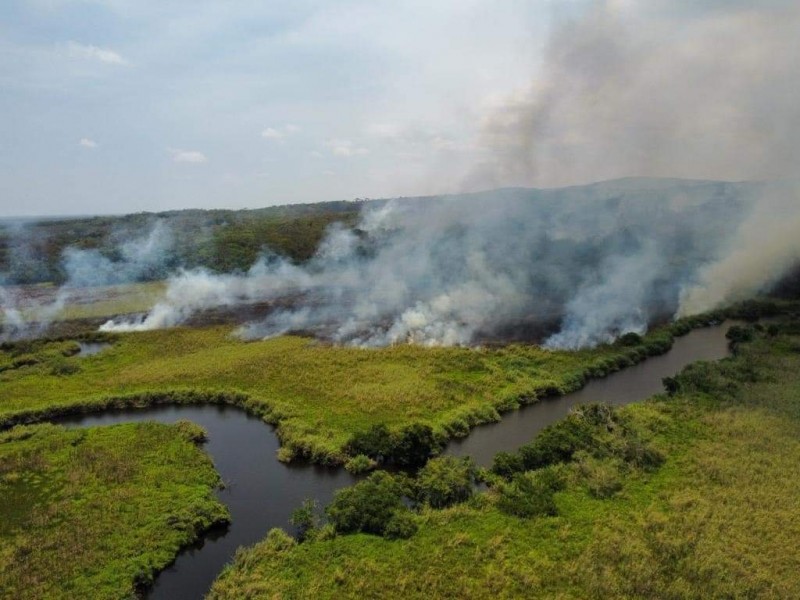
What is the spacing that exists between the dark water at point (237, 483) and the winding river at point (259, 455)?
1.8 inches

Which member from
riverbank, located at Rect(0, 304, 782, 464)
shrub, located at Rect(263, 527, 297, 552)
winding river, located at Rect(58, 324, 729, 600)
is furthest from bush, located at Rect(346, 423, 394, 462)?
shrub, located at Rect(263, 527, 297, 552)

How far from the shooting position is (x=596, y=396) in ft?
146

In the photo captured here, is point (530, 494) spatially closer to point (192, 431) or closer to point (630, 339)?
point (192, 431)

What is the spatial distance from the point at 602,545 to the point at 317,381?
27.0 metres

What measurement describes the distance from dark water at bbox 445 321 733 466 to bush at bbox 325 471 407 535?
7377 millimetres

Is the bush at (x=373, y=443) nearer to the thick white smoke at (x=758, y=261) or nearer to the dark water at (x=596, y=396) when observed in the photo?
the dark water at (x=596, y=396)

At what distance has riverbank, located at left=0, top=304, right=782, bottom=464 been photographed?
3900 cm

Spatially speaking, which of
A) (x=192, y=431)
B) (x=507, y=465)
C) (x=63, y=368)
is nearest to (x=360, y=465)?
(x=507, y=465)

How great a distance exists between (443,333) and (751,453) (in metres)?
30.6

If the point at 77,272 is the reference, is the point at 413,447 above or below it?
below

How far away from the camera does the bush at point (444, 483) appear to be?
29.1 metres

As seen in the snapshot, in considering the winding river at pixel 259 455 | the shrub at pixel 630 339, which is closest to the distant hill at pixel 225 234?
the shrub at pixel 630 339

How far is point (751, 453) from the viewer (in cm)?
3244

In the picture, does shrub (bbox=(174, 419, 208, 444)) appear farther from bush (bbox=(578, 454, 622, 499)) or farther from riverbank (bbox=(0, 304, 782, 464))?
bush (bbox=(578, 454, 622, 499))
